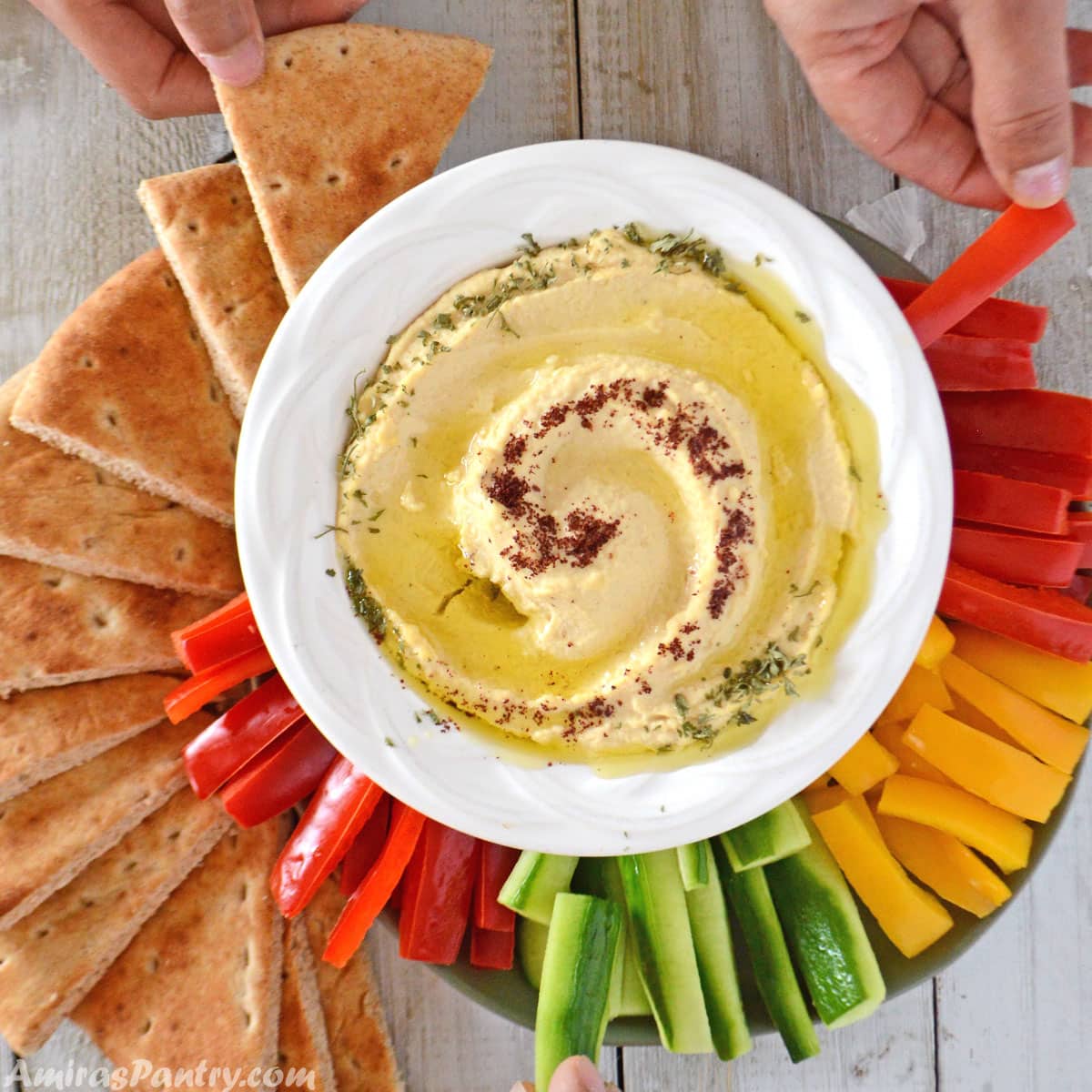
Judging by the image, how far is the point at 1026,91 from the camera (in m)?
1.97

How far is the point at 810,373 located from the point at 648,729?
0.77 metres

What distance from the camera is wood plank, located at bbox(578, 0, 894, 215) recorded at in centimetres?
251

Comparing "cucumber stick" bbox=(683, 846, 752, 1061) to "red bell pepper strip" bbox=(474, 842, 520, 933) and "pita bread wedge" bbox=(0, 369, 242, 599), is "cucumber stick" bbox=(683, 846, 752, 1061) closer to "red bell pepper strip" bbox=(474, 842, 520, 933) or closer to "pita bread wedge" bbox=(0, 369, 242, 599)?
"red bell pepper strip" bbox=(474, 842, 520, 933)

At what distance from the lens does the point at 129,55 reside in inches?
92.6

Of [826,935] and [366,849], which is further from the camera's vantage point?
[366,849]

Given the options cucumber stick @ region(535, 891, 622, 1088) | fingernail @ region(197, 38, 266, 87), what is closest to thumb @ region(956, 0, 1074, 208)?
fingernail @ region(197, 38, 266, 87)

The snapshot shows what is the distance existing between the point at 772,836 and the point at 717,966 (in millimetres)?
339

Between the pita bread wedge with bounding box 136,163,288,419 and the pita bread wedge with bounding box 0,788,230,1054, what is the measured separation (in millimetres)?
988

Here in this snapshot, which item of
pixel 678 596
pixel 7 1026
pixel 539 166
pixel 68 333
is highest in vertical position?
pixel 539 166

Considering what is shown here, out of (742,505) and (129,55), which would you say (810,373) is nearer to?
(742,505)

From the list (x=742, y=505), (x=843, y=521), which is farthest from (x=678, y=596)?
(x=843, y=521)

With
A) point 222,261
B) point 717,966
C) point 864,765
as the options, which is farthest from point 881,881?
point 222,261

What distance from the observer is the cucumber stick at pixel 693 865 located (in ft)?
7.23

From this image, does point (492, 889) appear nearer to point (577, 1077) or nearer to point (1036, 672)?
point (577, 1077)
